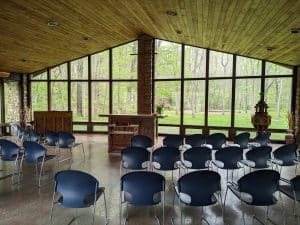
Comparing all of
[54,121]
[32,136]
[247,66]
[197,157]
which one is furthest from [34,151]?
[247,66]

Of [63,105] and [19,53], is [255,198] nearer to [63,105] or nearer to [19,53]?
[19,53]

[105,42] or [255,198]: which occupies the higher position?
[105,42]

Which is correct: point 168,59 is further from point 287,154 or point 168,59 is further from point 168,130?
point 287,154

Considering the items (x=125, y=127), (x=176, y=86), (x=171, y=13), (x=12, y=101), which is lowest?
(x=125, y=127)

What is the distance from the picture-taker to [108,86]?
1212 cm

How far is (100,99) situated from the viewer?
1227 centimetres

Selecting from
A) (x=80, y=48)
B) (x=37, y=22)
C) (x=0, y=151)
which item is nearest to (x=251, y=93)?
(x=80, y=48)

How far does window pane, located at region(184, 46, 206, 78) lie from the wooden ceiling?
21.9 inches

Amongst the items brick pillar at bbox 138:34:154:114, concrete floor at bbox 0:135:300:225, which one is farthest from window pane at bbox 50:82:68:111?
concrete floor at bbox 0:135:300:225

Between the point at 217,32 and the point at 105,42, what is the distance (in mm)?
5083

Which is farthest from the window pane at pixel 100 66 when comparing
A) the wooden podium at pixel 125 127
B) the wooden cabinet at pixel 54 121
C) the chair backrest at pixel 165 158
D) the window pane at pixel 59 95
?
the chair backrest at pixel 165 158

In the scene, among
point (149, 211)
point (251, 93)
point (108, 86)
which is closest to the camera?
point (149, 211)

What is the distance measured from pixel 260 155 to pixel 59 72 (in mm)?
10245

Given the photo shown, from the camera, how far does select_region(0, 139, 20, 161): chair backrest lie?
528 cm
